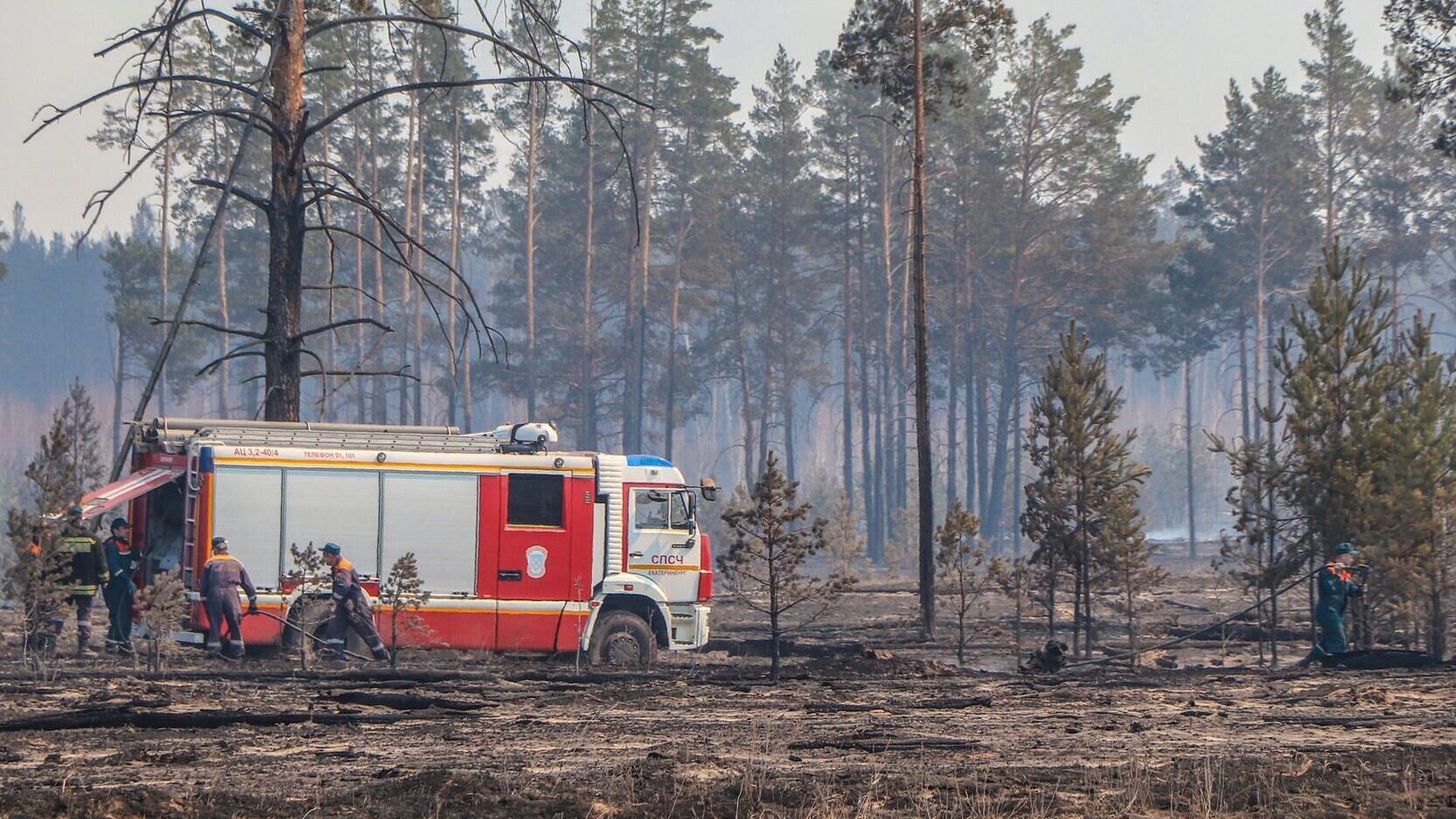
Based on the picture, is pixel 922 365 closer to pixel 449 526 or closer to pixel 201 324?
pixel 449 526

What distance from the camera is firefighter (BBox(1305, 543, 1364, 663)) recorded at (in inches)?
709

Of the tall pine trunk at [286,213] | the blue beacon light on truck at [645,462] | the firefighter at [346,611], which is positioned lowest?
the firefighter at [346,611]

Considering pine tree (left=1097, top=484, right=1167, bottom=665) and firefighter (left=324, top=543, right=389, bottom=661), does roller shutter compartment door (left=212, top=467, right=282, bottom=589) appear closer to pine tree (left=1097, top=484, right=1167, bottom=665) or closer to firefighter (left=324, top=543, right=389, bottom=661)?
firefighter (left=324, top=543, right=389, bottom=661)

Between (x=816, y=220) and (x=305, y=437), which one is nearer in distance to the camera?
(x=305, y=437)

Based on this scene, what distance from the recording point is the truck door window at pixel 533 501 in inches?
715

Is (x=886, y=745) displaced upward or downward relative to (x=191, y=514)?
downward

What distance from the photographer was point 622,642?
722 inches

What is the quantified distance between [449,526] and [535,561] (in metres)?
1.18

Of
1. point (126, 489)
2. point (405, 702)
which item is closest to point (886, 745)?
point (405, 702)

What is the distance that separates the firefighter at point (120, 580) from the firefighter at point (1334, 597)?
15.3m

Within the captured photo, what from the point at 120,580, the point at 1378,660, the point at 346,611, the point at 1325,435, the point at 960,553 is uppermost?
the point at 1325,435

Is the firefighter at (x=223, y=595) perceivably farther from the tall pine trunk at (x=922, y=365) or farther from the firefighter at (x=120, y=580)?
the tall pine trunk at (x=922, y=365)

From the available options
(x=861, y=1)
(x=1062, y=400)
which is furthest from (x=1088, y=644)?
(x=861, y=1)

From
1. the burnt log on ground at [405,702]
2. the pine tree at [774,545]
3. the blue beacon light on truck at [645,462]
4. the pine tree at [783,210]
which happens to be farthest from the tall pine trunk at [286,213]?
the pine tree at [783,210]
